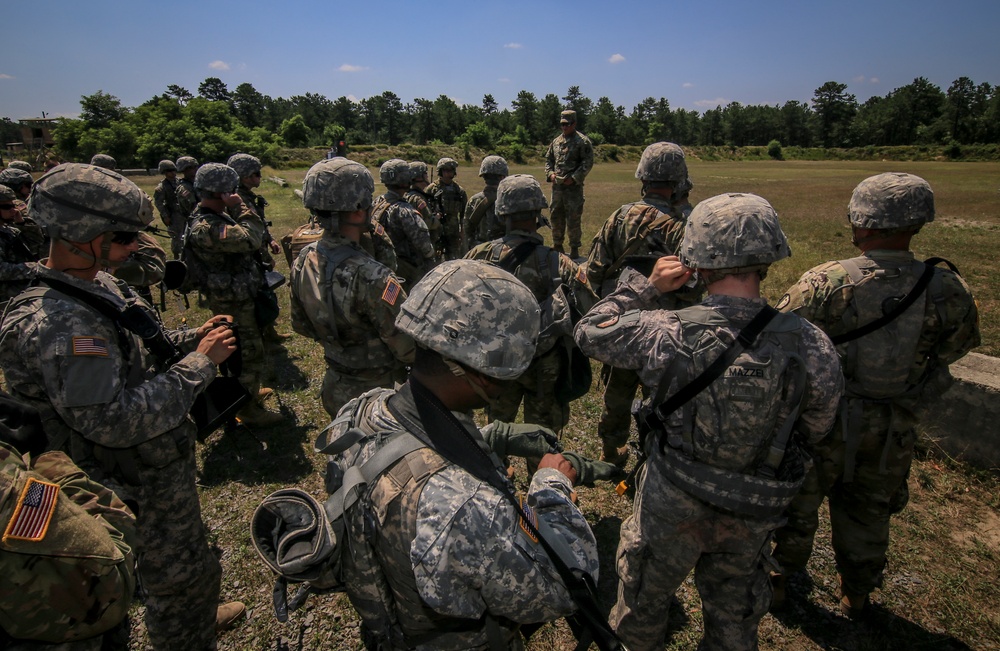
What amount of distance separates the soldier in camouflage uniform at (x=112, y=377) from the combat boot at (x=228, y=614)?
0.42 m

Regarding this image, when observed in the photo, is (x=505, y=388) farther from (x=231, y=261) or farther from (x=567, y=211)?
(x=567, y=211)

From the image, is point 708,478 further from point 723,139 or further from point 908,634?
point 723,139

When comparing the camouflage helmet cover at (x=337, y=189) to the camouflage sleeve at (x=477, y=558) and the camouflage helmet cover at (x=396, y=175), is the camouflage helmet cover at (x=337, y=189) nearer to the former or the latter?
the camouflage sleeve at (x=477, y=558)

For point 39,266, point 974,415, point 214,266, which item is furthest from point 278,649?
point 974,415

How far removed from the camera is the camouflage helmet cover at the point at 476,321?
1.79 meters

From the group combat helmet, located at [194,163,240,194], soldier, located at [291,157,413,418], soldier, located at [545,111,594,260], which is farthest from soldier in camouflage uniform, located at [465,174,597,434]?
soldier, located at [545,111,594,260]

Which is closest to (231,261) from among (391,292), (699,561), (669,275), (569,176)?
(391,292)

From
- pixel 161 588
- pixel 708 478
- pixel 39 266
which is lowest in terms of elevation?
pixel 161 588

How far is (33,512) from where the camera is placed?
1516mm

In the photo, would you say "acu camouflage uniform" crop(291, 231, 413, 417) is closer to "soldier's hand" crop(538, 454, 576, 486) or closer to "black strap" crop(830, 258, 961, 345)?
"soldier's hand" crop(538, 454, 576, 486)

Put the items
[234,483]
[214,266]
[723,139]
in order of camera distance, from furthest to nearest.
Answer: [723,139], [214,266], [234,483]

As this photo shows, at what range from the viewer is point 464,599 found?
155 centimetres

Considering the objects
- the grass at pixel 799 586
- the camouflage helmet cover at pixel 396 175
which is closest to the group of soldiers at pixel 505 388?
the grass at pixel 799 586

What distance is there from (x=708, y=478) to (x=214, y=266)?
556cm
